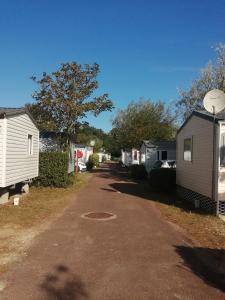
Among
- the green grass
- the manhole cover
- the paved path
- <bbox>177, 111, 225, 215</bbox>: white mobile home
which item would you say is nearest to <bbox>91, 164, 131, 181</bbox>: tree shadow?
the green grass

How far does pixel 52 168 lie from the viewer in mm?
20438

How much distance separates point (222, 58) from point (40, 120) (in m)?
15.4

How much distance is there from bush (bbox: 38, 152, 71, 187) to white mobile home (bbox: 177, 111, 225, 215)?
245 inches

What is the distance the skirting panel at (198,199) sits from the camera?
12888 millimetres

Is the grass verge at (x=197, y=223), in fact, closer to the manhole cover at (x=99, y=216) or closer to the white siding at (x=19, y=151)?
the manhole cover at (x=99, y=216)

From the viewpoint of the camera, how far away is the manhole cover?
11898mm

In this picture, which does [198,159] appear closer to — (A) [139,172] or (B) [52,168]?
(B) [52,168]

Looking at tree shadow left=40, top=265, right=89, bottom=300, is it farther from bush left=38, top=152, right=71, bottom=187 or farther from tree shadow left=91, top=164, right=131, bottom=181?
tree shadow left=91, top=164, right=131, bottom=181

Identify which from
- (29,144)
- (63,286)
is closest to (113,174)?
(29,144)

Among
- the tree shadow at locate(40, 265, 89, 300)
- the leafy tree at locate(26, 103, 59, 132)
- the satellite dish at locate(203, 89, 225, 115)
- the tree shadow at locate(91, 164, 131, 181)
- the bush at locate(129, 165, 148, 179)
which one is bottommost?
the tree shadow at locate(40, 265, 89, 300)

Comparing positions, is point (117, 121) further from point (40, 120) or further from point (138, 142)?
point (40, 120)

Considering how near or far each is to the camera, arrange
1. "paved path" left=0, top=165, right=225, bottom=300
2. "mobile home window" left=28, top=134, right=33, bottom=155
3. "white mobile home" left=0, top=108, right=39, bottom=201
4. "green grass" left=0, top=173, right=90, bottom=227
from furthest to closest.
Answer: "mobile home window" left=28, top=134, right=33, bottom=155 < "white mobile home" left=0, top=108, right=39, bottom=201 < "green grass" left=0, top=173, right=90, bottom=227 < "paved path" left=0, top=165, right=225, bottom=300

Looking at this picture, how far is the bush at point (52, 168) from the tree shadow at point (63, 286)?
1392 cm

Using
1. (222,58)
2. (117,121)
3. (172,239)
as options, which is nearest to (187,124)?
(172,239)
